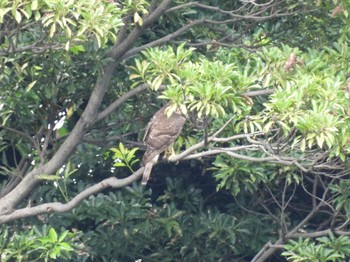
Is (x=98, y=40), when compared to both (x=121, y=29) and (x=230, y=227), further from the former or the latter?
(x=230, y=227)

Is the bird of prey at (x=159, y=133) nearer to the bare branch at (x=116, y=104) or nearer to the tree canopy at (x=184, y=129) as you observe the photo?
the tree canopy at (x=184, y=129)

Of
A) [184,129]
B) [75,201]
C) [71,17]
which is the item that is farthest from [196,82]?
[184,129]

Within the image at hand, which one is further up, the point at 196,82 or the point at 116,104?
the point at 196,82

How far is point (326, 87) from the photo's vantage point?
10148 millimetres

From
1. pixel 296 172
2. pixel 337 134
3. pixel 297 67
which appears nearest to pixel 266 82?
pixel 297 67

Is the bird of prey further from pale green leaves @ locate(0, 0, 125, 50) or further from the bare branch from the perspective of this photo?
pale green leaves @ locate(0, 0, 125, 50)

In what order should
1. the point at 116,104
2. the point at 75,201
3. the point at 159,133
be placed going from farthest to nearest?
the point at 159,133 < the point at 116,104 < the point at 75,201

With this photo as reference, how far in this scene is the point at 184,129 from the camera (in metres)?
12.0

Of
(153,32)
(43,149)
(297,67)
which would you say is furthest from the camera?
(153,32)

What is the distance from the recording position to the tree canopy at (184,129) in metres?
10.1

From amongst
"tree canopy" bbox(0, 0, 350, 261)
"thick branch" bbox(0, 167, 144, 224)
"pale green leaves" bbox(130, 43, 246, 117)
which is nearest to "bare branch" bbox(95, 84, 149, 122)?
"tree canopy" bbox(0, 0, 350, 261)

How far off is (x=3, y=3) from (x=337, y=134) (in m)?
3.00

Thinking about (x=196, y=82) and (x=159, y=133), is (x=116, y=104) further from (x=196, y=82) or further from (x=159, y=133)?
(x=196, y=82)

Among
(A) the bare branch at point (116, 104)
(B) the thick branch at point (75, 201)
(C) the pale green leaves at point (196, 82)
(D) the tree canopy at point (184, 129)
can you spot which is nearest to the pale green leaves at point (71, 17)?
(D) the tree canopy at point (184, 129)
